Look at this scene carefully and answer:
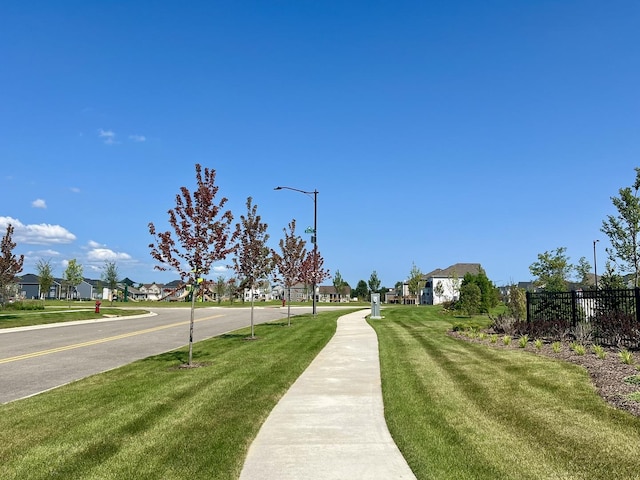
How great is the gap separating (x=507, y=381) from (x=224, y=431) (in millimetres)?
5649

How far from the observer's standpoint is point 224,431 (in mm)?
6297

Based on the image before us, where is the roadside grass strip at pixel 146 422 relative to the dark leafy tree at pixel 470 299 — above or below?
below

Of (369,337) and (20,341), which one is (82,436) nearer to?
(369,337)

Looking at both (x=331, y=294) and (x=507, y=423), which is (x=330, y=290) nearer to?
(x=331, y=294)

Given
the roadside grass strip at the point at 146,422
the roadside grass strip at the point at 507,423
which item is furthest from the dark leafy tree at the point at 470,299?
the roadside grass strip at the point at 146,422

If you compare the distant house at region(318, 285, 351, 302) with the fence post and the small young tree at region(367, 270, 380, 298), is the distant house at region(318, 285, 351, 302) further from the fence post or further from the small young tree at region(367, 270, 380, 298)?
the fence post

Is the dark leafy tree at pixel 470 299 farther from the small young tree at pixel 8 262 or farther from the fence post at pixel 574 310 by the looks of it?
the small young tree at pixel 8 262

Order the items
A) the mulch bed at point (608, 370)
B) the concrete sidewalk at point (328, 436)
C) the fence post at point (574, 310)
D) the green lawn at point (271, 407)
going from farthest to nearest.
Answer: the fence post at point (574, 310)
the mulch bed at point (608, 370)
the green lawn at point (271, 407)
the concrete sidewalk at point (328, 436)

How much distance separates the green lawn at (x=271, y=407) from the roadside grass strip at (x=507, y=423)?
0.02m

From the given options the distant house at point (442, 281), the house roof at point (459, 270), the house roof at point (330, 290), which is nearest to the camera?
the distant house at point (442, 281)

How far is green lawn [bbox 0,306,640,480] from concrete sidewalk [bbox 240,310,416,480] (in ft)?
0.69

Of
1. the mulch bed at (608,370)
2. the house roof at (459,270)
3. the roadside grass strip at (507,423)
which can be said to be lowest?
the roadside grass strip at (507,423)

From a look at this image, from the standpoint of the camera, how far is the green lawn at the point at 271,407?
199 inches

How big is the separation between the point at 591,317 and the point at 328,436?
12.7 metres
